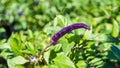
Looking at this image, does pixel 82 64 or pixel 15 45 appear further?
pixel 15 45

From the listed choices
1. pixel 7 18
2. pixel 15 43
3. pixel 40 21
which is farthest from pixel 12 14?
pixel 15 43

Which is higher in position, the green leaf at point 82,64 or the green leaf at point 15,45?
the green leaf at point 15,45

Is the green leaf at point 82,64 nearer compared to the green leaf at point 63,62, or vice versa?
the green leaf at point 63,62

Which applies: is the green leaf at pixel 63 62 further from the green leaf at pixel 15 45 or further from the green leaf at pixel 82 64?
the green leaf at pixel 15 45

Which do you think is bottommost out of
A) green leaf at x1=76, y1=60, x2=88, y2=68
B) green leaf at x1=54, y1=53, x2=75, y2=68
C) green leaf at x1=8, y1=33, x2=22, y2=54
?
green leaf at x1=76, y1=60, x2=88, y2=68

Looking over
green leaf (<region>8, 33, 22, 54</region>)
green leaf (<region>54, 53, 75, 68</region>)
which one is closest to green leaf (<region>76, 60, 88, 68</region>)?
green leaf (<region>54, 53, 75, 68</region>)

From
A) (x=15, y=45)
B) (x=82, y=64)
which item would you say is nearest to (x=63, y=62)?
(x=82, y=64)

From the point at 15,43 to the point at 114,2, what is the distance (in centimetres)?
122

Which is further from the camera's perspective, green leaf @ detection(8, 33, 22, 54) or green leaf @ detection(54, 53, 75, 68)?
green leaf @ detection(8, 33, 22, 54)

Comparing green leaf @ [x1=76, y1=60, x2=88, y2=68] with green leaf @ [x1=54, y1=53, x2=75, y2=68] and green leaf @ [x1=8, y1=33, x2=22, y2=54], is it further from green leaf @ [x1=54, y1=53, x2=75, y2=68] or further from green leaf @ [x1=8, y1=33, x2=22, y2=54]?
green leaf @ [x1=8, y1=33, x2=22, y2=54]

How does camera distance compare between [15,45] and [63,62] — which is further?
[15,45]

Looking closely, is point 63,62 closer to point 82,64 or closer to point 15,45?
point 82,64

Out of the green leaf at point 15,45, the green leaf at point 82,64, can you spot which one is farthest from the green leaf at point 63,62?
the green leaf at point 15,45

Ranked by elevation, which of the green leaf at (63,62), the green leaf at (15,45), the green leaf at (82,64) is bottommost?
the green leaf at (82,64)
